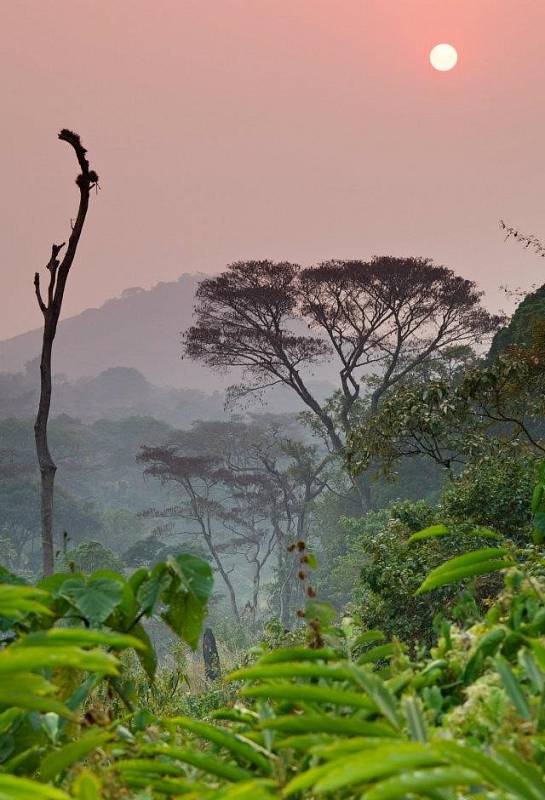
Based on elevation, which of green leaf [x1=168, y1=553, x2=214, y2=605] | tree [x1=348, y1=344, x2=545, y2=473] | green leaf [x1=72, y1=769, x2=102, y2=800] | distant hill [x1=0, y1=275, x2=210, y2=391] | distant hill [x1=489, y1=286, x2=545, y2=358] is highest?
distant hill [x1=0, y1=275, x2=210, y2=391]

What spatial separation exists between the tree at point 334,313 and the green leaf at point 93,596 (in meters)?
21.3

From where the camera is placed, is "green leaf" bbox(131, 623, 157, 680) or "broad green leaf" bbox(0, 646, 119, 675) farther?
"green leaf" bbox(131, 623, 157, 680)

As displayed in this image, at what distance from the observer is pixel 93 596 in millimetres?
1065

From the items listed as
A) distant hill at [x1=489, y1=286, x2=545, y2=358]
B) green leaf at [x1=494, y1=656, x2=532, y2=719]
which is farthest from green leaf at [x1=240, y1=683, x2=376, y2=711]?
distant hill at [x1=489, y1=286, x2=545, y2=358]

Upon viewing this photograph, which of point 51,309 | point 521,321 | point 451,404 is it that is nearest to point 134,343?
point 521,321

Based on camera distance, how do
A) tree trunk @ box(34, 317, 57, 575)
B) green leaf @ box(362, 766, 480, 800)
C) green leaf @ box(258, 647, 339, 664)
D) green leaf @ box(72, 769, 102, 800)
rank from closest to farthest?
1. green leaf @ box(362, 766, 480, 800)
2. green leaf @ box(72, 769, 102, 800)
3. green leaf @ box(258, 647, 339, 664)
4. tree trunk @ box(34, 317, 57, 575)

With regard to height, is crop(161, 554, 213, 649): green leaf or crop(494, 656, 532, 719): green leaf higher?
crop(161, 554, 213, 649): green leaf

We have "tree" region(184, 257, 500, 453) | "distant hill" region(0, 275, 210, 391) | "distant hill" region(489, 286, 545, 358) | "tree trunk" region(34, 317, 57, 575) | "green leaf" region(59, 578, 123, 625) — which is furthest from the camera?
"distant hill" region(0, 275, 210, 391)

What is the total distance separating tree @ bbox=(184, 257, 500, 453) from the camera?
22828 millimetres

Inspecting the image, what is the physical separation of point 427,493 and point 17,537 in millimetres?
21783

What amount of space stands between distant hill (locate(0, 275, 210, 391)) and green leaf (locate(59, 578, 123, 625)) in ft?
518

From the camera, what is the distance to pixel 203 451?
39.2m

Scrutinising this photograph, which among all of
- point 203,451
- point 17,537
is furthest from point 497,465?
point 17,537

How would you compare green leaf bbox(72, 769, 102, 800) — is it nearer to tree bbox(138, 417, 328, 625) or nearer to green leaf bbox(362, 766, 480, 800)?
green leaf bbox(362, 766, 480, 800)
